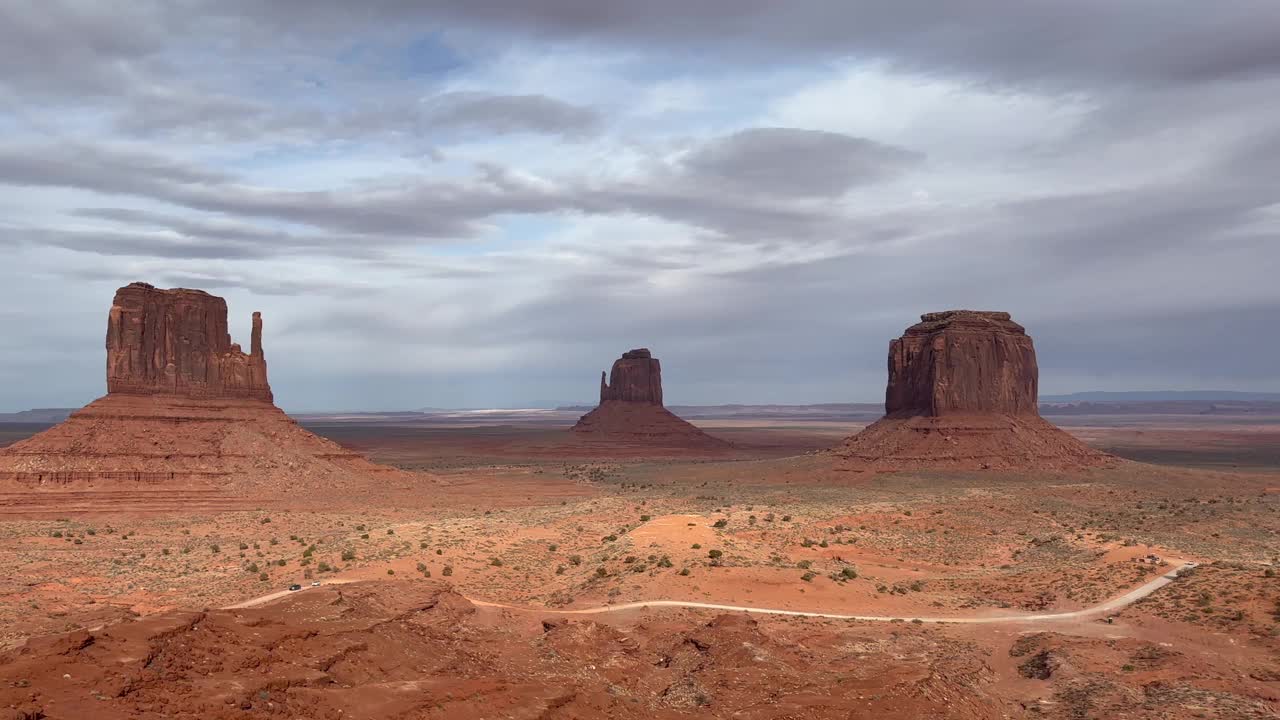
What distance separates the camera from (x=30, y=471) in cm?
5791

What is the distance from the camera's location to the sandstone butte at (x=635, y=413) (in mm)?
157625

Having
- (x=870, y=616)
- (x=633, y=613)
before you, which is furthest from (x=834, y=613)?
(x=633, y=613)

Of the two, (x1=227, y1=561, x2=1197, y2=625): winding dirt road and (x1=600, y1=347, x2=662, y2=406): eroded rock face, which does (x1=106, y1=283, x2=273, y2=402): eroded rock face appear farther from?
(x1=600, y1=347, x2=662, y2=406): eroded rock face

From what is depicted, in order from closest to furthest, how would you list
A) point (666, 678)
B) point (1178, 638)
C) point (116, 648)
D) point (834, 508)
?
point (116, 648) < point (666, 678) < point (1178, 638) < point (834, 508)

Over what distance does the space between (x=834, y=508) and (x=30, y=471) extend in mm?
51919

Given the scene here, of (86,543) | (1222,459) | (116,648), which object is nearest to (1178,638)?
(116,648)

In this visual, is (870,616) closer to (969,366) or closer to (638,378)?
(969,366)

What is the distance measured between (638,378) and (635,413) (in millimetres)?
7050

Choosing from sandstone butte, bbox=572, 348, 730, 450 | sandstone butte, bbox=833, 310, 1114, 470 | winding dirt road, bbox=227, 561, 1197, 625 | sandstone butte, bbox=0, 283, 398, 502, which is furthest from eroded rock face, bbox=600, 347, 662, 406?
winding dirt road, bbox=227, 561, 1197, 625

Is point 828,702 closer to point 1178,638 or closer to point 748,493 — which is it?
point 1178,638

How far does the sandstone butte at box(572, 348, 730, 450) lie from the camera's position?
517ft

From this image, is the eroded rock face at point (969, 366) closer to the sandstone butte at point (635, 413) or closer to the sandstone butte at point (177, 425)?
the sandstone butte at point (177, 425)

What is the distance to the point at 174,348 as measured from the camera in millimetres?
67438

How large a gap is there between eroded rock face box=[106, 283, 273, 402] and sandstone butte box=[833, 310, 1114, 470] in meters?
55.1
